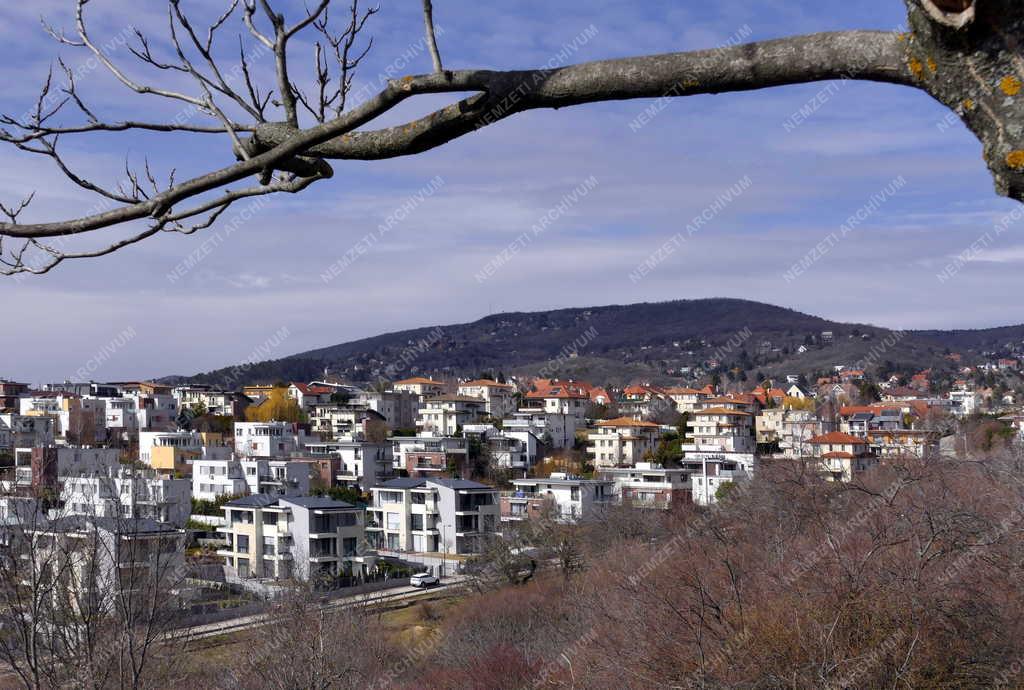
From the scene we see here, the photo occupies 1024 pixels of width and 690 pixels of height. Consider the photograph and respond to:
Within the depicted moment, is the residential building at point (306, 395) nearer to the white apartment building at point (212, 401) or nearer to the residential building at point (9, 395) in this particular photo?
the white apartment building at point (212, 401)

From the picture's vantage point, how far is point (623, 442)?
45.0 metres

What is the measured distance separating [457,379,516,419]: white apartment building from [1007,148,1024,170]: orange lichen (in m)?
55.5

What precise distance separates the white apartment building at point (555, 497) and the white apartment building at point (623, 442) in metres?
9.82

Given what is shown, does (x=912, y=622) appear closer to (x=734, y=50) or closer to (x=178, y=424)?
(x=734, y=50)

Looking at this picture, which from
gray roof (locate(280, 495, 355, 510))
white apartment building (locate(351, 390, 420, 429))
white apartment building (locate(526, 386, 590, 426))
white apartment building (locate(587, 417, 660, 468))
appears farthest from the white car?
white apartment building (locate(351, 390, 420, 429))

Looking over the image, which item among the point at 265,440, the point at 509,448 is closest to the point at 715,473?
the point at 509,448

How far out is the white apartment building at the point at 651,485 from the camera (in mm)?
32875

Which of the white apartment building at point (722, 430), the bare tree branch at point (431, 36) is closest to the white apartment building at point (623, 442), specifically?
the white apartment building at point (722, 430)

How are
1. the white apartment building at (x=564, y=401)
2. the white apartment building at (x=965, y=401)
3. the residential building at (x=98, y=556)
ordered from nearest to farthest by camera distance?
the residential building at (x=98, y=556) → the white apartment building at (x=564, y=401) → the white apartment building at (x=965, y=401)

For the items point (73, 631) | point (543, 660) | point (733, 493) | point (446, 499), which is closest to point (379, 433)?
point (446, 499)

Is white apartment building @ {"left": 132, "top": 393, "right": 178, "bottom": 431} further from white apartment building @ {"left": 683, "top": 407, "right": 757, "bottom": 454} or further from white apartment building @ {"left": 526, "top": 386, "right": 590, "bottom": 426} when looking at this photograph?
white apartment building @ {"left": 683, "top": 407, "right": 757, "bottom": 454}

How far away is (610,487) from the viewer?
33.2 m

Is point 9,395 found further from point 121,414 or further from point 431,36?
point 431,36

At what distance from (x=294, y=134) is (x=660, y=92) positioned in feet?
2.08
